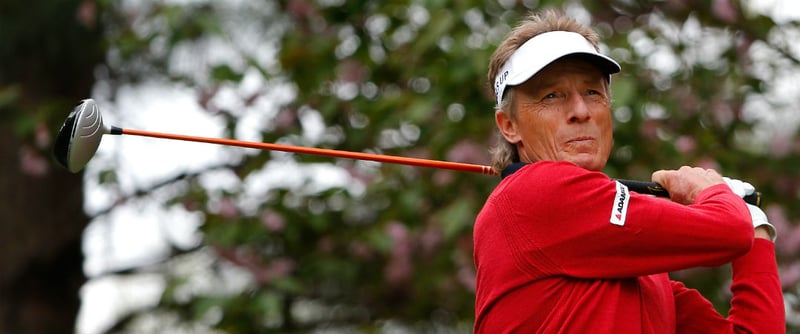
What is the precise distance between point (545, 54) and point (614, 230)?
17.0 inches

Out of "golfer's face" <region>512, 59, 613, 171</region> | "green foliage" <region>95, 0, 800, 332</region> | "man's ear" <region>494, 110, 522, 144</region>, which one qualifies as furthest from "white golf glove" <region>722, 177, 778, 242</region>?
"green foliage" <region>95, 0, 800, 332</region>

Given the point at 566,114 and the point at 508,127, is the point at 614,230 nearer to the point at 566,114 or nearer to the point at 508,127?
the point at 566,114

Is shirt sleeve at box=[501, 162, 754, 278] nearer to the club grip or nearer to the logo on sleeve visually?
the logo on sleeve

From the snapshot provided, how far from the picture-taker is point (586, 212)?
8.64 feet

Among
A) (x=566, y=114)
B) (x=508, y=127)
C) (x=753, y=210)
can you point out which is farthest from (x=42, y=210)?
(x=753, y=210)

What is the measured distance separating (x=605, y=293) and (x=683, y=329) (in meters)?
0.46

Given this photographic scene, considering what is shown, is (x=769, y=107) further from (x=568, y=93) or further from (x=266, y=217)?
(x=568, y=93)

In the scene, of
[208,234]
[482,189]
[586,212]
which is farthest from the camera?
[208,234]

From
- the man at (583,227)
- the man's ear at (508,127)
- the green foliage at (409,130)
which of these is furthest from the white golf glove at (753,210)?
the green foliage at (409,130)

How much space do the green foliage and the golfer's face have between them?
106 inches

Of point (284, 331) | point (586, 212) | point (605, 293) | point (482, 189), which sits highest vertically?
point (586, 212)

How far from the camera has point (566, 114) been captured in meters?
2.85

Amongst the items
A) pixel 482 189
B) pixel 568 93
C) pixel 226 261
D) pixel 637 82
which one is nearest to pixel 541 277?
pixel 568 93

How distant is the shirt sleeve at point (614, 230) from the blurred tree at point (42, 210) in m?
6.19
